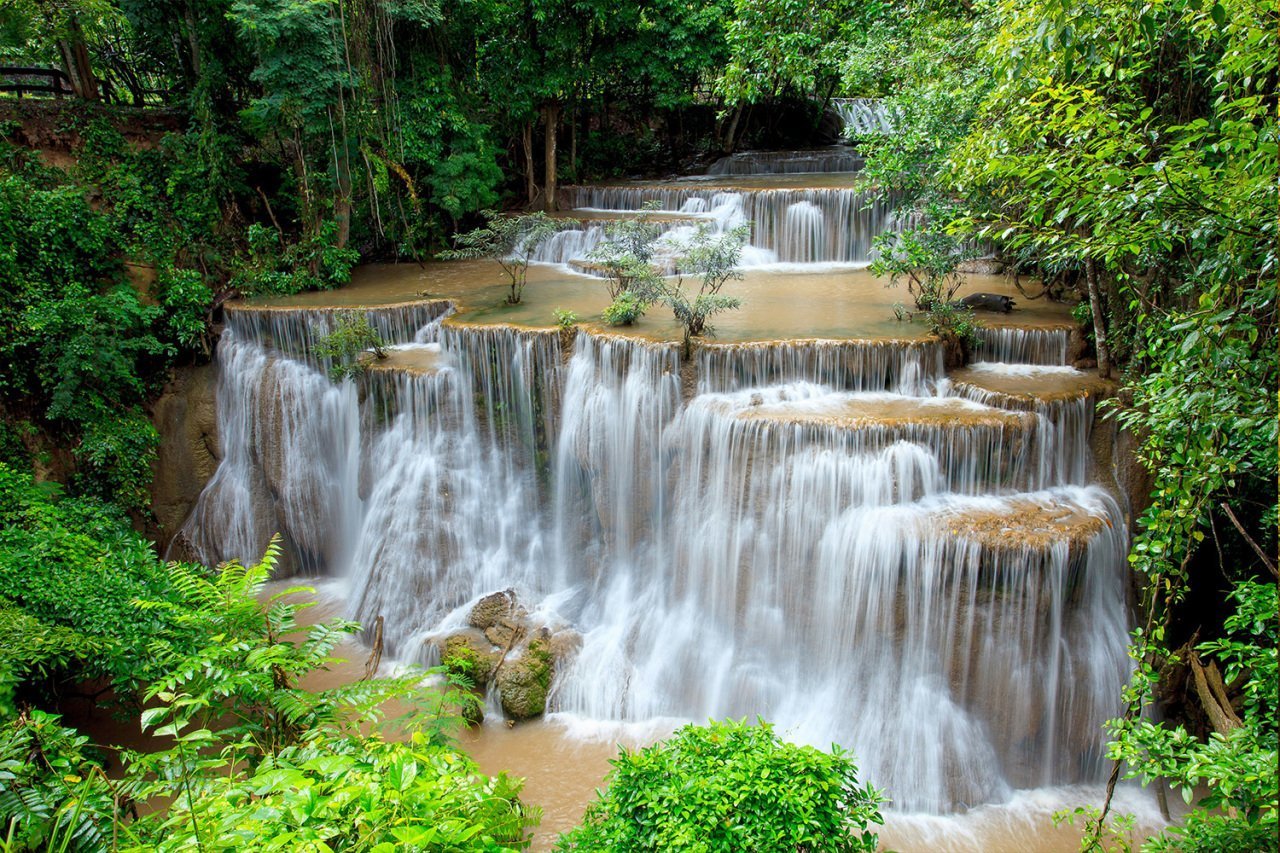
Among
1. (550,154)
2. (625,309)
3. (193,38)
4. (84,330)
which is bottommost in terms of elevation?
(84,330)

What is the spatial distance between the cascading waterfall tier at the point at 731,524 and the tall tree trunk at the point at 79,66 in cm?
642

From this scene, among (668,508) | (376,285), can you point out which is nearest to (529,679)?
(668,508)

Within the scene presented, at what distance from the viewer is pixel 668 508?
9.35 m

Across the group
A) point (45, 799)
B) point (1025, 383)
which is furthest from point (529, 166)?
point (45, 799)

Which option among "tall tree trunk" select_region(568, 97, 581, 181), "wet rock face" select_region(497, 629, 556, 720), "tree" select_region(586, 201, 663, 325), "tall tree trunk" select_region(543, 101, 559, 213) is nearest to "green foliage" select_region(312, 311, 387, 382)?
"tree" select_region(586, 201, 663, 325)

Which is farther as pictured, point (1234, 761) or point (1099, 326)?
point (1099, 326)

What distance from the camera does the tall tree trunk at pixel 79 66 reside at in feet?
45.8

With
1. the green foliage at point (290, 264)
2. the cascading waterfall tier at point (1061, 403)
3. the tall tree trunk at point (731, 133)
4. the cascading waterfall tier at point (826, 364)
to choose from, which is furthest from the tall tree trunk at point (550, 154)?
the cascading waterfall tier at point (1061, 403)

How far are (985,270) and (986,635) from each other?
25.9 ft

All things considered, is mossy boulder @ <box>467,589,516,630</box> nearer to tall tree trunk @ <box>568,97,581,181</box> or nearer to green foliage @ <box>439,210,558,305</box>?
green foliage @ <box>439,210,558,305</box>

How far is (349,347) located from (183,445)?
3334 mm

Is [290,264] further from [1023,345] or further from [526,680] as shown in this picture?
[1023,345]

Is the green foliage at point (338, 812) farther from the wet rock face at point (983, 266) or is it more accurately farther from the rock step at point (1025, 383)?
the wet rock face at point (983, 266)

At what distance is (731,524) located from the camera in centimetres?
860
